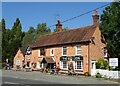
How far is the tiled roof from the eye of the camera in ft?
156

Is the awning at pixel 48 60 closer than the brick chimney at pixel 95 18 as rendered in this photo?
No

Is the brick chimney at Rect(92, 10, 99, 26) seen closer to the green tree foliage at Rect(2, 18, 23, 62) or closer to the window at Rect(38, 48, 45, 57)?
the window at Rect(38, 48, 45, 57)

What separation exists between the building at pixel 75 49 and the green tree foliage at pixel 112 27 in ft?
8.06

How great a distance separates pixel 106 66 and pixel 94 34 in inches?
212

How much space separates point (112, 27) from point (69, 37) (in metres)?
11.4

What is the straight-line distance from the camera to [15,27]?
307 ft

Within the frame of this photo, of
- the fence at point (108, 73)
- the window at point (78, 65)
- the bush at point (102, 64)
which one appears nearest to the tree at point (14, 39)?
the window at point (78, 65)

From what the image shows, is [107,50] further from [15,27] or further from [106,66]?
[15,27]

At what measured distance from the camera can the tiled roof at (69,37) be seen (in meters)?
47.4

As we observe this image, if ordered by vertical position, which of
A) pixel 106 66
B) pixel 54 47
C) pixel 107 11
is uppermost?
pixel 107 11

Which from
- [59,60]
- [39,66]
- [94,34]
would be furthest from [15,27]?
[94,34]

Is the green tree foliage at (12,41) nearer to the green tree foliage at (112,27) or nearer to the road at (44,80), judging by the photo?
the green tree foliage at (112,27)

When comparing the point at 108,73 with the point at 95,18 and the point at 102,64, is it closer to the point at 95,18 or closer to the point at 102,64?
the point at 102,64

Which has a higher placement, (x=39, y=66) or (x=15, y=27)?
(x=15, y=27)
